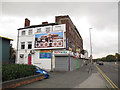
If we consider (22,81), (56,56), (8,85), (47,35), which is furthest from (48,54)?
(8,85)

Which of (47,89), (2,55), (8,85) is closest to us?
(8,85)

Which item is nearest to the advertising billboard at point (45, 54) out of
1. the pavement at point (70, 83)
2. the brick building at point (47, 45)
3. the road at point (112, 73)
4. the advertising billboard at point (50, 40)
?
the brick building at point (47, 45)

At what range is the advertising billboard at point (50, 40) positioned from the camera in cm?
2122

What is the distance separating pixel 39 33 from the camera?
23125 mm

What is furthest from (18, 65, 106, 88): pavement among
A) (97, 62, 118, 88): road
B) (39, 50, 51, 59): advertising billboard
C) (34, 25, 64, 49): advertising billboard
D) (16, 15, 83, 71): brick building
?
(39, 50, 51, 59): advertising billboard

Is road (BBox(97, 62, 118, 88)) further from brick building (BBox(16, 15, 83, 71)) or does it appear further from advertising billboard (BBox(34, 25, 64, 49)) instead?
advertising billboard (BBox(34, 25, 64, 49))

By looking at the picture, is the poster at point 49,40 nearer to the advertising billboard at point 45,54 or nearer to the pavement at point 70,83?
the advertising billboard at point 45,54

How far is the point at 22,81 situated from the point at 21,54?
1840cm

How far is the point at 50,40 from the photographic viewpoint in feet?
72.1

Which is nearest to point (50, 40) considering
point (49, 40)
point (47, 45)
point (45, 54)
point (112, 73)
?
point (49, 40)

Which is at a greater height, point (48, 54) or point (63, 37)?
point (63, 37)

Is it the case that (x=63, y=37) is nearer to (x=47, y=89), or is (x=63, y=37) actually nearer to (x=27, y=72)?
(x=27, y=72)

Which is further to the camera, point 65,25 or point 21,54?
point 21,54

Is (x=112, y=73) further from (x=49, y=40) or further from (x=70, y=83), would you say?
(x=49, y=40)
